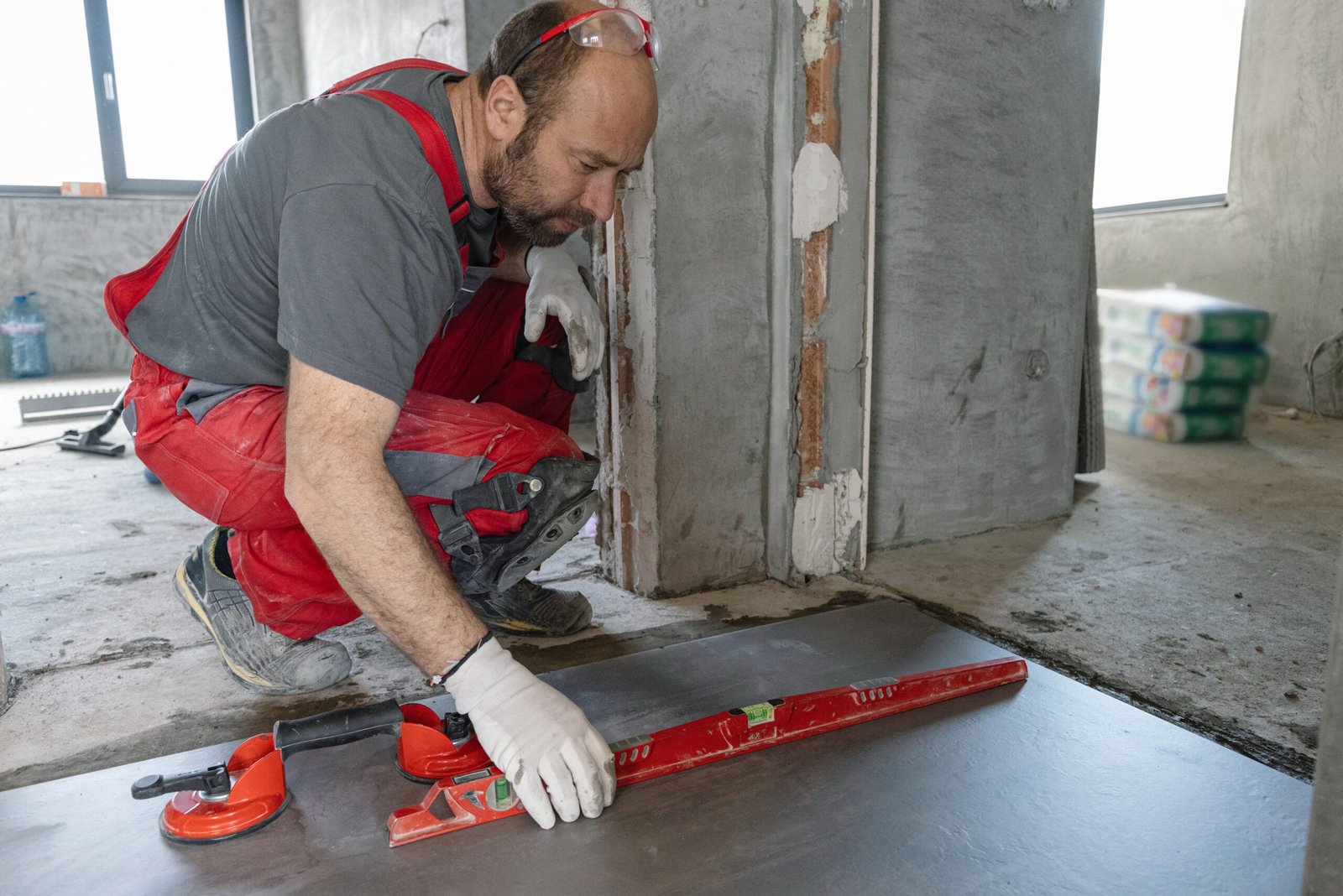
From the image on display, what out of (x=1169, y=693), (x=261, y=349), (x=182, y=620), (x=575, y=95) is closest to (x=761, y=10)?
(x=575, y=95)

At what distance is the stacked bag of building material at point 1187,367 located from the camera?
3.34m

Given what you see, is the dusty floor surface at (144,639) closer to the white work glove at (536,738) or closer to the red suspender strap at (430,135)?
the white work glove at (536,738)

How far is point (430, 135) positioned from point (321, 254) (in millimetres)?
259

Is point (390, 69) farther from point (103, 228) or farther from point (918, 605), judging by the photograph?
point (103, 228)

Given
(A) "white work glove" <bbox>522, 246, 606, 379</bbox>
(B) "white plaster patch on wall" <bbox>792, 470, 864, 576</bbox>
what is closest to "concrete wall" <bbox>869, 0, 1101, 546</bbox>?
(B) "white plaster patch on wall" <bbox>792, 470, 864, 576</bbox>

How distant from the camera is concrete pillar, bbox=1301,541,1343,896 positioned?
665 millimetres

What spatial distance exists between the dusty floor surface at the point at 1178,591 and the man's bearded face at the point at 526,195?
3.28 feet

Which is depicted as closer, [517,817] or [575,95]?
[517,817]

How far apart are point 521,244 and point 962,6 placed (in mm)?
1094

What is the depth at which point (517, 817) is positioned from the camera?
1029 mm

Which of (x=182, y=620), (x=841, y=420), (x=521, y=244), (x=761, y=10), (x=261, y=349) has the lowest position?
(x=182, y=620)

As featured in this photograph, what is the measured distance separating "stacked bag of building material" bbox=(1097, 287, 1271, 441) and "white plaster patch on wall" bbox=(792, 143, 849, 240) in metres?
1.96

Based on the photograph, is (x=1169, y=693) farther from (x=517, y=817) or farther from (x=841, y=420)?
(x=517, y=817)

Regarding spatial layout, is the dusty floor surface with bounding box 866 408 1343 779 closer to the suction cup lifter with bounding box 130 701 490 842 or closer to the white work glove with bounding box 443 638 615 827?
the white work glove with bounding box 443 638 615 827
